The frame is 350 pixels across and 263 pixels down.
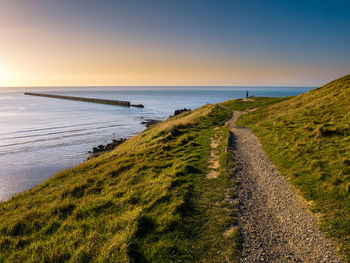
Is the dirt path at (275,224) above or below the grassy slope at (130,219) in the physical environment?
above

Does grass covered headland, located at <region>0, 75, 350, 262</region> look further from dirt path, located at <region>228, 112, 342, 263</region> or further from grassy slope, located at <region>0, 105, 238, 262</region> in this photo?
dirt path, located at <region>228, 112, 342, 263</region>

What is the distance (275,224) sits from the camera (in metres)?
7.20

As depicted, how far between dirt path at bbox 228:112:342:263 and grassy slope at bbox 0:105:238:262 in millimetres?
640

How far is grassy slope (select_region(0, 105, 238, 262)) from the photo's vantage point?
21.0 feet

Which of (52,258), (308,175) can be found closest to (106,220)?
(52,258)

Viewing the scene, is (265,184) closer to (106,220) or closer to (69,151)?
(106,220)

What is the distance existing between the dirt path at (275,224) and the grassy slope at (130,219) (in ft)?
2.10

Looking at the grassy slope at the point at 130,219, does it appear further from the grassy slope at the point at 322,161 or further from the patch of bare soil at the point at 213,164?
the grassy slope at the point at 322,161

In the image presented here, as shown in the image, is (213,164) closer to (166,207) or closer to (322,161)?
(166,207)

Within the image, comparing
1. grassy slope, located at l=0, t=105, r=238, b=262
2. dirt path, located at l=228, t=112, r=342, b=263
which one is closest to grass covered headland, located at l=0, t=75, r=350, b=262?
grassy slope, located at l=0, t=105, r=238, b=262

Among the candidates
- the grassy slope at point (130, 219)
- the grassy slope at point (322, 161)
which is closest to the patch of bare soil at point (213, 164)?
the grassy slope at point (130, 219)

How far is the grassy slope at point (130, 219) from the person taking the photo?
21.0ft

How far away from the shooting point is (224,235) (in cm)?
682

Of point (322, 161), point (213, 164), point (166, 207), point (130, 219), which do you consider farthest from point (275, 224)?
point (213, 164)
